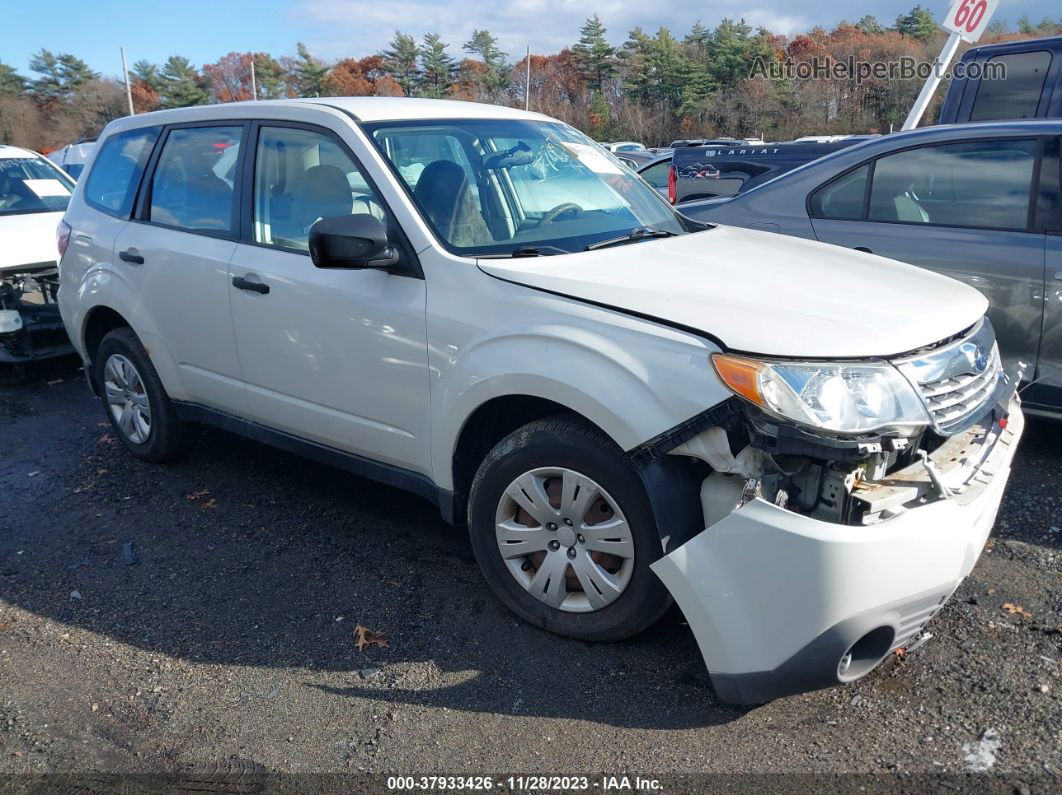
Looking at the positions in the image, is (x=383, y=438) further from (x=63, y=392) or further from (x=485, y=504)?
(x=63, y=392)

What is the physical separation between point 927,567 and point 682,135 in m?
50.7

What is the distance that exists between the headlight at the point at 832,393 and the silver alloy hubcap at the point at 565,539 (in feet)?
2.10

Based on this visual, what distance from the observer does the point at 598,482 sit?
2887mm

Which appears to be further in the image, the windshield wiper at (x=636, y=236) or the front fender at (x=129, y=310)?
the front fender at (x=129, y=310)

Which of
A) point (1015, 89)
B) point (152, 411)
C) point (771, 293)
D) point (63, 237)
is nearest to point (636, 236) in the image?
point (771, 293)

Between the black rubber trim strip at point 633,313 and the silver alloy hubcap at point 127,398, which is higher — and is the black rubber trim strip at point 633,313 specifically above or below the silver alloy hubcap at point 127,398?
above

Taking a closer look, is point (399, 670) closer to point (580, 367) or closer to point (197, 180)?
point (580, 367)

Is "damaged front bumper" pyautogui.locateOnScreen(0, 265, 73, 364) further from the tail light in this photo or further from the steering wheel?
the steering wheel

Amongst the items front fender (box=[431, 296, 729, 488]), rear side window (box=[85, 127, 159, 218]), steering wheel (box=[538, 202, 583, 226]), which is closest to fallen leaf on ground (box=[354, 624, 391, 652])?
front fender (box=[431, 296, 729, 488])

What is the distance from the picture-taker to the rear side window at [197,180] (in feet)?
13.8

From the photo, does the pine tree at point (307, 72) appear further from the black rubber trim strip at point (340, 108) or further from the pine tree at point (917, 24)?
the black rubber trim strip at point (340, 108)

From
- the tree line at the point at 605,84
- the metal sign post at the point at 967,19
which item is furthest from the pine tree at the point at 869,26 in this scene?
the metal sign post at the point at 967,19

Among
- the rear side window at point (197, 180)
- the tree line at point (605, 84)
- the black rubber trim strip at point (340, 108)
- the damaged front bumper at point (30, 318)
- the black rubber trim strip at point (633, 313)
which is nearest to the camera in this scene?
the black rubber trim strip at point (633, 313)

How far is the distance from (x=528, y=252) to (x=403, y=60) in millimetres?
62680
